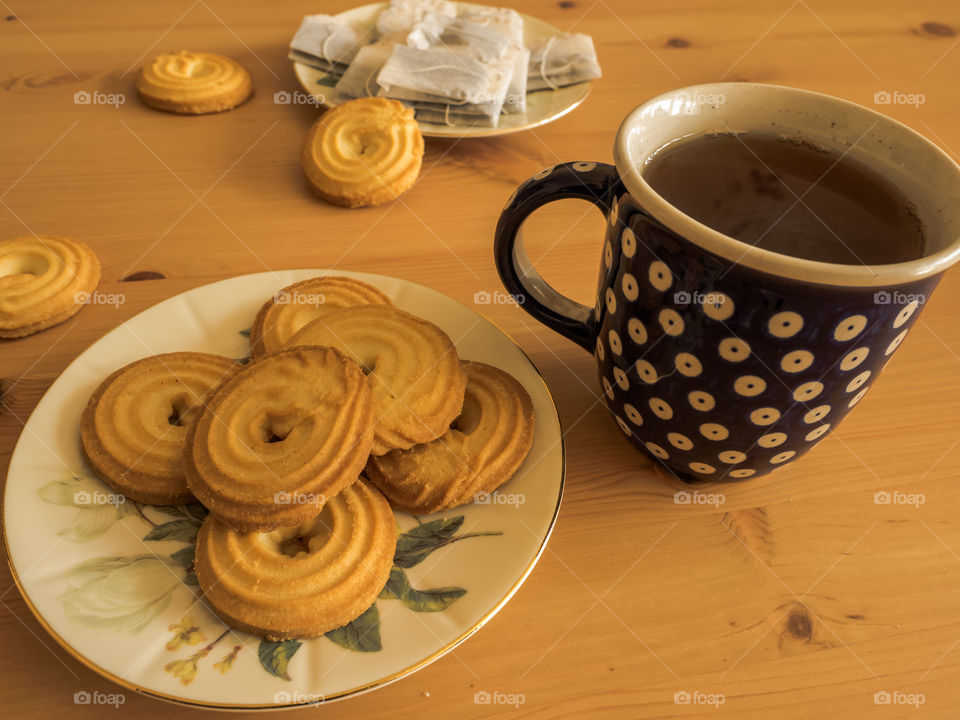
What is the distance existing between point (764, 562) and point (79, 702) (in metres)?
0.51

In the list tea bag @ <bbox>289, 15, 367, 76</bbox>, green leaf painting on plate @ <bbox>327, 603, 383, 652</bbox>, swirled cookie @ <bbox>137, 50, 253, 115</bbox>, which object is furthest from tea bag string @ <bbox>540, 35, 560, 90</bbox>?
green leaf painting on plate @ <bbox>327, 603, 383, 652</bbox>

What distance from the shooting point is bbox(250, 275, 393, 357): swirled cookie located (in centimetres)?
63

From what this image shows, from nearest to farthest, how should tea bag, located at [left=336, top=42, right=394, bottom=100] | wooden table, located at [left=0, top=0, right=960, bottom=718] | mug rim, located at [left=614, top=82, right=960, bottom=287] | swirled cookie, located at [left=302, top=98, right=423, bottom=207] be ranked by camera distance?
mug rim, located at [left=614, top=82, right=960, bottom=287] < wooden table, located at [left=0, top=0, right=960, bottom=718] < swirled cookie, located at [left=302, top=98, right=423, bottom=207] < tea bag, located at [left=336, top=42, right=394, bottom=100]

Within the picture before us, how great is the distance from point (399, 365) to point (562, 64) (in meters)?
0.67

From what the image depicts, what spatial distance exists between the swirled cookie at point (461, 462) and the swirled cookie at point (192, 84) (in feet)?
2.22

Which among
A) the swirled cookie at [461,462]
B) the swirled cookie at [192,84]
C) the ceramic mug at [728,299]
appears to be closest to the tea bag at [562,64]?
the swirled cookie at [192,84]

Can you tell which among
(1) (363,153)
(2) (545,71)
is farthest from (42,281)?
(2) (545,71)

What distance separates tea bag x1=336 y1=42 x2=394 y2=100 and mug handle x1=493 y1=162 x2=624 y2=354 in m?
0.49

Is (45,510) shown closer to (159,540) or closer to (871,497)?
(159,540)

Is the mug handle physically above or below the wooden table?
above

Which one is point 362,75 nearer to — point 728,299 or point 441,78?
point 441,78

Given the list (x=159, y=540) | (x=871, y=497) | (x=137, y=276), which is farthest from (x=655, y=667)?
(x=137, y=276)

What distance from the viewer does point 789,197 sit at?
519 millimetres

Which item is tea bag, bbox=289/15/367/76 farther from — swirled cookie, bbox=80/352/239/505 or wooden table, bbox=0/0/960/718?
swirled cookie, bbox=80/352/239/505
